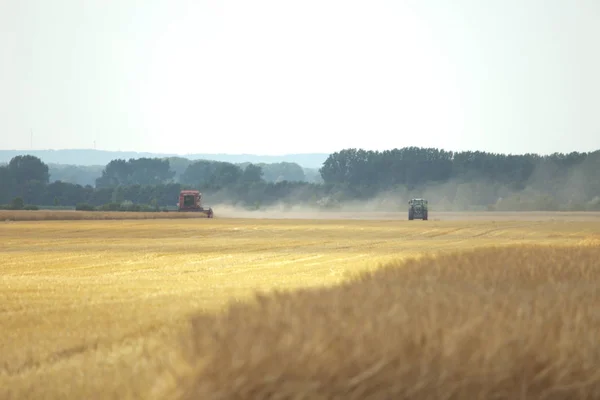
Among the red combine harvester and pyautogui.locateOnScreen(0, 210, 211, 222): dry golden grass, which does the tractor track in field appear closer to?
pyautogui.locateOnScreen(0, 210, 211, 222): dry golden grass

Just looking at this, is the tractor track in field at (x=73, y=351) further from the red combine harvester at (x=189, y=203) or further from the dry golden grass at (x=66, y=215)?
the red combine harvester at (x=189, y=203)

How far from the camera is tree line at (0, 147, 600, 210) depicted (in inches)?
5984

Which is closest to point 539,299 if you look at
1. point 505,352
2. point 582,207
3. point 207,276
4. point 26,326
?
point 505,352

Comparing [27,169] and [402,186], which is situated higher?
[27,169]

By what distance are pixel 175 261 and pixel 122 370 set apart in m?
16.7

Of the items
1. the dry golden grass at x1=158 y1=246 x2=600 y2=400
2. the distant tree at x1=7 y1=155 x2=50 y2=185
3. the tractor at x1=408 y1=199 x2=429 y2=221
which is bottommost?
the tractor at x1=408 y1=199 x2=429 y2=221

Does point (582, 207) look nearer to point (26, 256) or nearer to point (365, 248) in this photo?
point (365, 248)

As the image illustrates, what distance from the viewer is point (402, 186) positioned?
168m

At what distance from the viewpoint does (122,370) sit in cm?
758

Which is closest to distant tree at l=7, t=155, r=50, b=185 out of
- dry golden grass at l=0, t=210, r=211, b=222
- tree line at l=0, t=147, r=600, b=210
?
tree line at l=0, t=147, r=600, b=210

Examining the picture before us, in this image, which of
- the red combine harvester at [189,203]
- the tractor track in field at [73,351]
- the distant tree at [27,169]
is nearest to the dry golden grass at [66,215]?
the red combine harvester at [189,203]

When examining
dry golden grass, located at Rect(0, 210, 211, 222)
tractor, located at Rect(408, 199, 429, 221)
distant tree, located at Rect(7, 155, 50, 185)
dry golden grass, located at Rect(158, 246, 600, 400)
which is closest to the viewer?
dry golden grass, located at Rect(158, 246, 600, 400)

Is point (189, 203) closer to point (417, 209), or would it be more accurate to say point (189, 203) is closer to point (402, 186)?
point (417, 209)

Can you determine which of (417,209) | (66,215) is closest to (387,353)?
(66,215)
